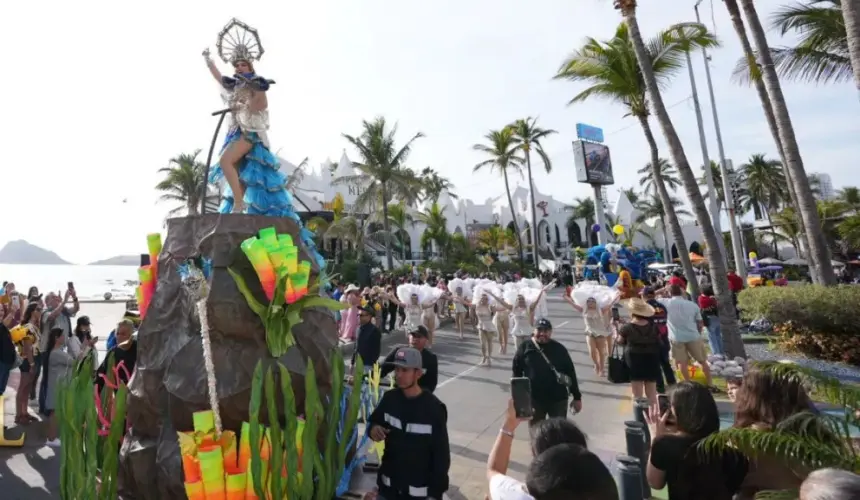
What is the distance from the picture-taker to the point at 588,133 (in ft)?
116

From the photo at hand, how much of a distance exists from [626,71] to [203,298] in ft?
31.5

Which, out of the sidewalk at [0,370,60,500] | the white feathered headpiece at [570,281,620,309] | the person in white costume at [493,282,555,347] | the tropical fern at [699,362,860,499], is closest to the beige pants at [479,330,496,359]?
the person in white costume at [493,282,555,347]

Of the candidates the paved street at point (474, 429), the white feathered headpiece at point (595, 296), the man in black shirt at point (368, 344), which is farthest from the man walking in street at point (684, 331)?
the man in black shirt at point (368, 344)

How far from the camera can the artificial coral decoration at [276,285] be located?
3494 mm

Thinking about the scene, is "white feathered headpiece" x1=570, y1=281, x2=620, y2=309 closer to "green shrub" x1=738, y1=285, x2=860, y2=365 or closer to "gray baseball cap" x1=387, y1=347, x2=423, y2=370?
"green shrub" x1=738, y1=285, x2=860, y2=365

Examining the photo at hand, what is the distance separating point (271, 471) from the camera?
9.87ft

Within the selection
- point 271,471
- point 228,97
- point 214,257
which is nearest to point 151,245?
point 214,257

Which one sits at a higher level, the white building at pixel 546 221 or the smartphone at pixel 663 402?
the white building at pixel 546 221

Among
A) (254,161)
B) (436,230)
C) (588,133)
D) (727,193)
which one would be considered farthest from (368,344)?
(588,133)

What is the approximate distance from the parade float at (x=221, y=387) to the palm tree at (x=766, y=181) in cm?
4659

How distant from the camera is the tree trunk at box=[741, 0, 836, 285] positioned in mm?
8953

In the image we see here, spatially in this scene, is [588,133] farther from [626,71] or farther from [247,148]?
[247,148]

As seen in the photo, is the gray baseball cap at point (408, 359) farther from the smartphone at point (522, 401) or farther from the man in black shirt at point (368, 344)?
the man in black shirt at point (368, 344)

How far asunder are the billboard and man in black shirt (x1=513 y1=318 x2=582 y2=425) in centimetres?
2901
